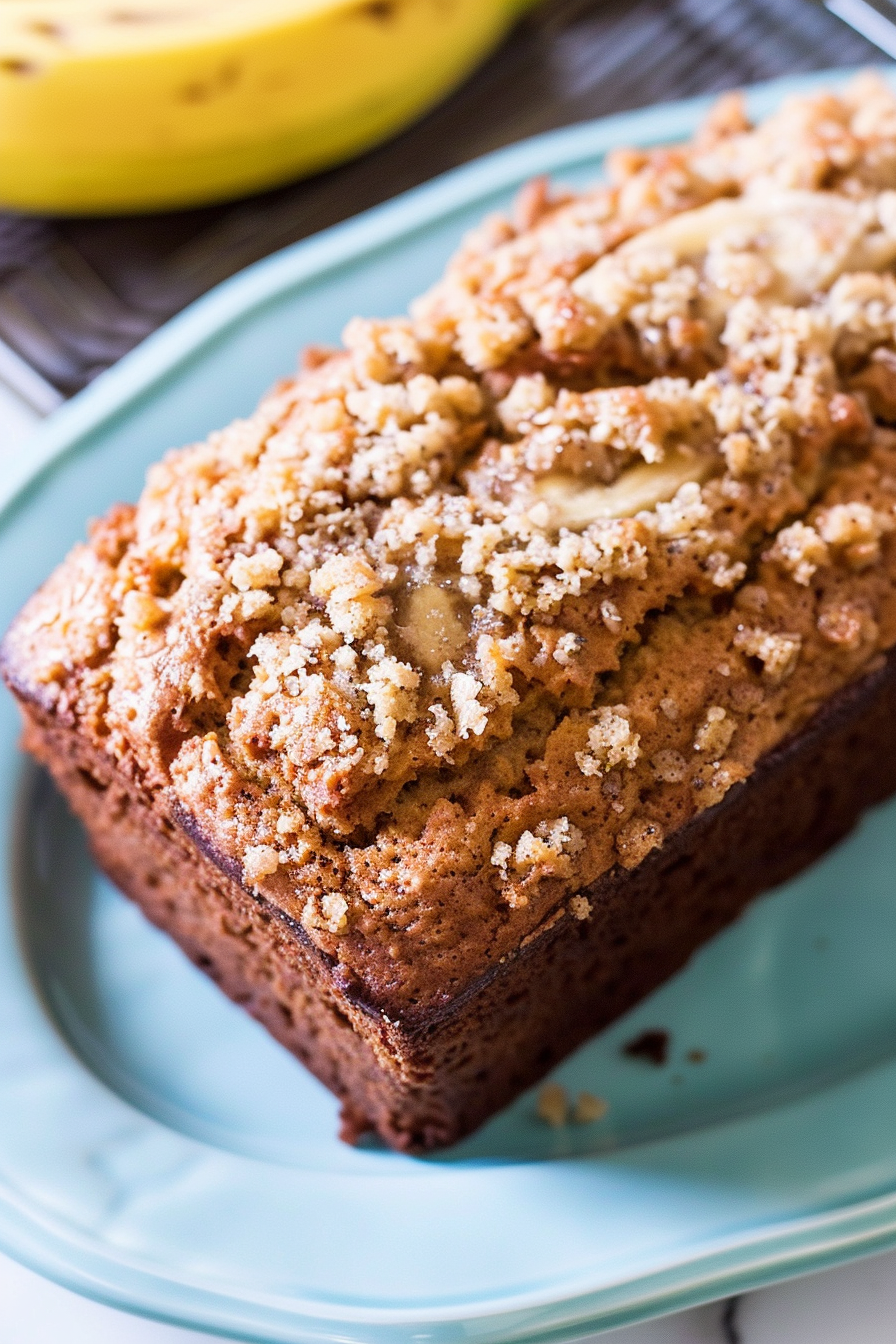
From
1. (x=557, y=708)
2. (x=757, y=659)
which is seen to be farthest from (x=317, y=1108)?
(x=757, y=659)

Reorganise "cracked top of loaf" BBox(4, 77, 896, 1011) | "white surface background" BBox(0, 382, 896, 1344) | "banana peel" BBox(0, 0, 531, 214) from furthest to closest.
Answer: "banana peel" BBox(0, 0, 531, 214) → "white surface background" BBox(0, 382, 896, 1344) → "cracked top of loaf" BBox(4, 77, 896, 1011)

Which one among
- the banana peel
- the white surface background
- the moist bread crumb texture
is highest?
the banana peel

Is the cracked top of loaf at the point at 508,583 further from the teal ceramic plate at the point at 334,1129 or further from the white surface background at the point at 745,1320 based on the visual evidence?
the white surface background at the point at 745,1320

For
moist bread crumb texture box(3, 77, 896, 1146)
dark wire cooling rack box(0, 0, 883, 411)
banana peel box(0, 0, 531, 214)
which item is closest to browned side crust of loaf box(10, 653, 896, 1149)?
moist bread crumb texture box(3, 77, 896, 1146)

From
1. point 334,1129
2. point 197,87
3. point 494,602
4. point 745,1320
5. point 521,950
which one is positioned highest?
point 197,87

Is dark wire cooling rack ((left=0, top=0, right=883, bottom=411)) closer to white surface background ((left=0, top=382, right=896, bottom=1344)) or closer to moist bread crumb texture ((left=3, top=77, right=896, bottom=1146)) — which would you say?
moist bread crumb texture ((left=3, top=77, right=896, bottom=1146))

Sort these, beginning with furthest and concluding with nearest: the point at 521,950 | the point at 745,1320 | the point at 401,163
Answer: the point at 401,163, the point at 745,1320, the point at 521,950

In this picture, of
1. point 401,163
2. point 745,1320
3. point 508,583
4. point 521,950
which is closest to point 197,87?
point 401,163

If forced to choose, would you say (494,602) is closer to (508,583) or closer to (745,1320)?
(508,583)
